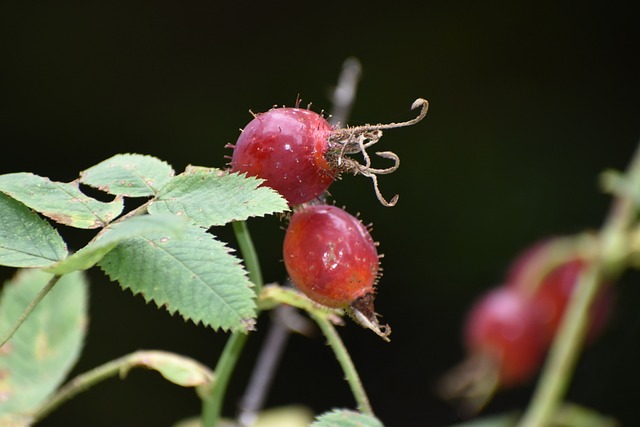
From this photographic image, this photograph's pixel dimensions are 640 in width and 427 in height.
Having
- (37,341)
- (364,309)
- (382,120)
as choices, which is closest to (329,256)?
(364,309)

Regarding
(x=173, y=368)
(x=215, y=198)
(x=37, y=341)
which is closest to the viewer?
(x=215, y=198)

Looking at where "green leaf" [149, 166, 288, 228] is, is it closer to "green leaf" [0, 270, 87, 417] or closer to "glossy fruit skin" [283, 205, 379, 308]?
"glossy fruit skin" [283, 205, 379, 308]

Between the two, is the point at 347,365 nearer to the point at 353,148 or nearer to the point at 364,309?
the point at 364,309

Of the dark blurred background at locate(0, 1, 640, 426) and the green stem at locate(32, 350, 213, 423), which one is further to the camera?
the dark blurred background at locate(0, 1, 640, 426)

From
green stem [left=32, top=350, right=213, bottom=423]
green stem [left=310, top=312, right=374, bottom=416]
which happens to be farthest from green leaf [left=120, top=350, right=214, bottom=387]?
green stem [left=310, top=312, right=374, bottom=416]

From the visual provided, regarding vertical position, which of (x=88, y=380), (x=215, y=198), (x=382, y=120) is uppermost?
(x=382, y=120)

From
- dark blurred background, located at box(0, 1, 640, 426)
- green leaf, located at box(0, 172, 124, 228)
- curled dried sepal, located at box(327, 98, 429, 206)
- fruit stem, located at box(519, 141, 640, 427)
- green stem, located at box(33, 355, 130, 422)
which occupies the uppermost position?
dark blurred background, located at box(0, 1, 640, 426)

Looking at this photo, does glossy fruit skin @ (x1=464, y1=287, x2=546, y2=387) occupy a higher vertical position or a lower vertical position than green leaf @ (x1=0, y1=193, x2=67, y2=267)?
higher
